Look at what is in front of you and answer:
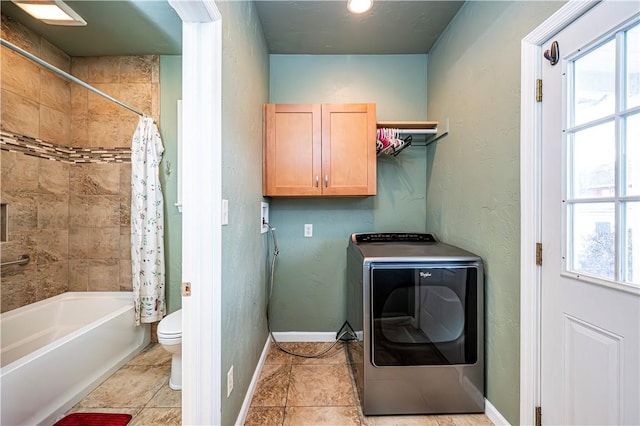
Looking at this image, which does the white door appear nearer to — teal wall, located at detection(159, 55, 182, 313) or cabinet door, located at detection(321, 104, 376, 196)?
cabinet door, located at detection(321, 104, 376, 196)

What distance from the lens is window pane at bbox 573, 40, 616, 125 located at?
0.89 metres

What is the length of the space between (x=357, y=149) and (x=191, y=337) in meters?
1.68

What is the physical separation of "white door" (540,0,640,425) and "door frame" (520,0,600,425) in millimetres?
28

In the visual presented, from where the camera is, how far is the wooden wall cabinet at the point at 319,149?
2.02m

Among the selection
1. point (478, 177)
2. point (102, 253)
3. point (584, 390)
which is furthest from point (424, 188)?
point (102, 253)

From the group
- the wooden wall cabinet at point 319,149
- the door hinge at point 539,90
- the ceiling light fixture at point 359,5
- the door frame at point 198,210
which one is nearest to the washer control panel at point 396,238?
the wooden wall cabinet at point 319,149

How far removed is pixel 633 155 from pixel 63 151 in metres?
3.69

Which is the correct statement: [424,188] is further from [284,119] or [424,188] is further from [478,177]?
[284,119]

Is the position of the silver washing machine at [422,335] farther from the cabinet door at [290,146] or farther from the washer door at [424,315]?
the cabinet door at [290,146]

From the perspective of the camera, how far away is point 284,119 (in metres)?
2.03

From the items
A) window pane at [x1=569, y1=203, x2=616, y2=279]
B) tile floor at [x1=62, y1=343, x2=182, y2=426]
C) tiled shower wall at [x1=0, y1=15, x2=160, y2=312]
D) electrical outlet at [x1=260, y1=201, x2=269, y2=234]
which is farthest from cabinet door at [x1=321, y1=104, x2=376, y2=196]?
tile floor at [x1=62, y1=343, x2=182, y2=426]

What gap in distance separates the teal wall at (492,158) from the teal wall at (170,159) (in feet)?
7.82

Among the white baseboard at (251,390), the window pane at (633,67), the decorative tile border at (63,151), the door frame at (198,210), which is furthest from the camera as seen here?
the decorative tile border at (63,151)

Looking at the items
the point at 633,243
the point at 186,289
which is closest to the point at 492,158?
the point at 633,243
